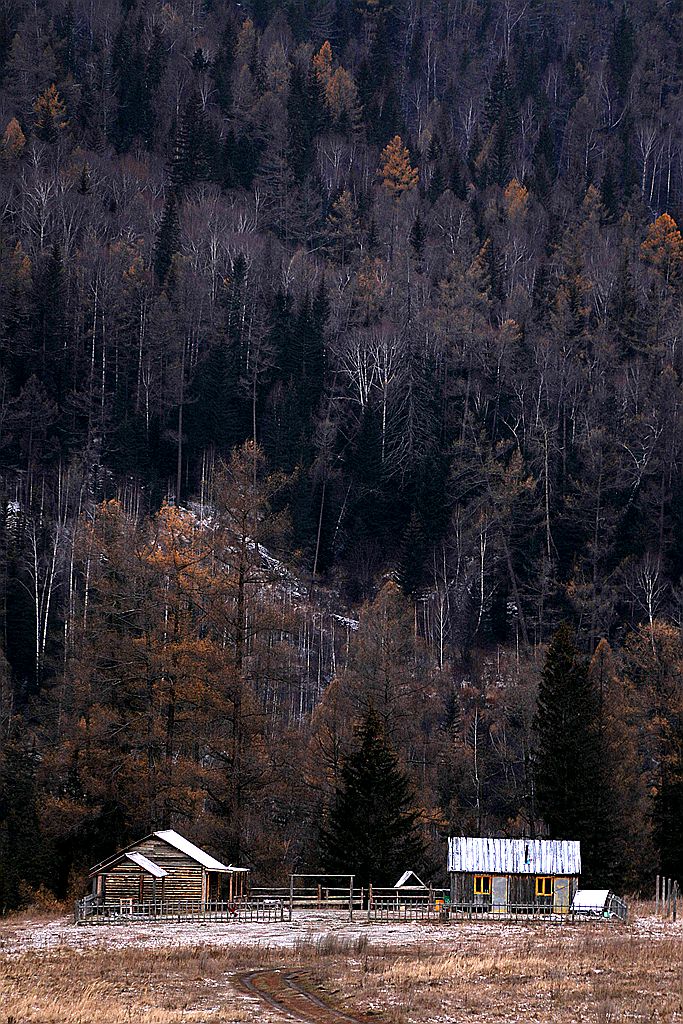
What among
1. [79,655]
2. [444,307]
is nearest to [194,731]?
[79,655]

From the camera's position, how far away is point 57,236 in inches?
5074

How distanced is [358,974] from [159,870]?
19466 millimetres

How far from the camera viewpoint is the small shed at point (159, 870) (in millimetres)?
53750

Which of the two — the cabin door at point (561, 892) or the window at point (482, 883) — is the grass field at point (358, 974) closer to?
the cabin door at point (561, 892)

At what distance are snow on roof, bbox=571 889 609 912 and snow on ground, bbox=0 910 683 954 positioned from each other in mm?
2043

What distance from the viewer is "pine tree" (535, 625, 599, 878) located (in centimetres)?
6494

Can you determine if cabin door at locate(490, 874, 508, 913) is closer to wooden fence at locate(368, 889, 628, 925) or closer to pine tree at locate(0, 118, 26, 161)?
wooden fence at locate(368, 889, 628, 925)

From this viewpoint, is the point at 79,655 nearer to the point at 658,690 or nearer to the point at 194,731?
the point at 194,731

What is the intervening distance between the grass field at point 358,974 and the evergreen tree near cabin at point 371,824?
9.30 meters

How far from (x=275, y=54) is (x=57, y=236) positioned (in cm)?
5420

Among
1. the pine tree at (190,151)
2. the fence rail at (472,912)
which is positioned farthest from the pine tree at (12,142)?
the fence rail at (472,912)

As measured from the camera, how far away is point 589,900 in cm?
5641

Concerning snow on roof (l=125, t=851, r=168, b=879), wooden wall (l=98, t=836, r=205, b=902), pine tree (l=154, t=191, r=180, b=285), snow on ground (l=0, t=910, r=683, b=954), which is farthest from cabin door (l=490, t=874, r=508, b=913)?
pine tree (l=154, t=191, r=180, b=285)

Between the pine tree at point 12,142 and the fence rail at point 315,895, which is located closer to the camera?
the fence rail at point 315,895
